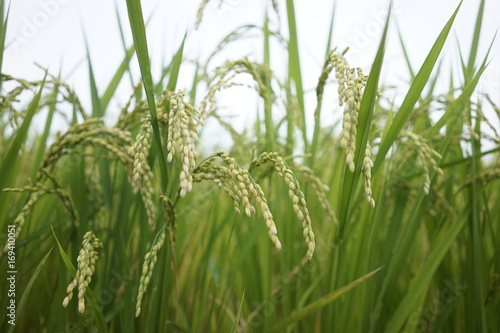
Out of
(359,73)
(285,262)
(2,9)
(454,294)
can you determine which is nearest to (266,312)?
(285,262)

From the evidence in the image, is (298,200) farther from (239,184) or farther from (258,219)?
(258,219)

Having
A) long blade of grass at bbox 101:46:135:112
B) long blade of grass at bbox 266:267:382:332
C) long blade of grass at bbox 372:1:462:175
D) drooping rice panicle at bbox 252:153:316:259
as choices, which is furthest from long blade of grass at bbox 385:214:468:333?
long blade of grass at bbox 101:46:135:112

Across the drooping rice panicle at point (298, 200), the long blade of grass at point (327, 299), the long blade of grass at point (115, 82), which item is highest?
the long blade of grass at point (115, 82)

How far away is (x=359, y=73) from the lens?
1079 mm

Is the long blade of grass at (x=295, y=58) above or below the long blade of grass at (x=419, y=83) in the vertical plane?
above

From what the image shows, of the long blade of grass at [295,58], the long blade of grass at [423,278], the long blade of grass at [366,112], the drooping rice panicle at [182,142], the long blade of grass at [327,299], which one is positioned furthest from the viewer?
the long blade of grass at [295,58]

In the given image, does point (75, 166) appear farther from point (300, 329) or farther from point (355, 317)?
point (355, 317)

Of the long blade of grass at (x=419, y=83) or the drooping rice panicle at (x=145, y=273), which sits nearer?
the drooping rice panicle at (x=145, y=273)

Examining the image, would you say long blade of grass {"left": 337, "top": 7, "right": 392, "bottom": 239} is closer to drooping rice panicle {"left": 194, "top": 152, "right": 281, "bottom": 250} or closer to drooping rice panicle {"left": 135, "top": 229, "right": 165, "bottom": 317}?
drooping rice panicle {"left": 194, "top": 152, "right": 281, "bottom": 250}

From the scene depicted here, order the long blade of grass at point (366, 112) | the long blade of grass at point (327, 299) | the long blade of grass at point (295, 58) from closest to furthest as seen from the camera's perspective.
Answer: the long blade of grass at point (366, 112), the long blade of grass at point (327, 299), the long blade of grass at point (295, 58)

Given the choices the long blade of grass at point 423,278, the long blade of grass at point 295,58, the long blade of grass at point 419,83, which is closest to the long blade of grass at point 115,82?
the long blade of grass at point 295,58

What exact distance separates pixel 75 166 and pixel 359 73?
51.2 inches

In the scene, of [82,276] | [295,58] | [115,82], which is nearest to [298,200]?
[82,276]

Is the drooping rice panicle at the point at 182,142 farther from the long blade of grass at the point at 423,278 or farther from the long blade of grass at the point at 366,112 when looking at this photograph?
the long blade of grass at the point at 423,278
